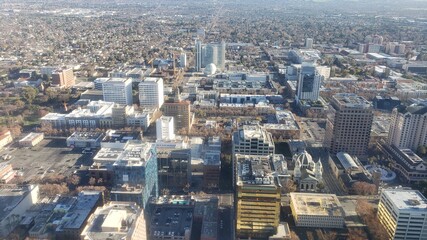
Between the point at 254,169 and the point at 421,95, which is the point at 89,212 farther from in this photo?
the point at 421,95

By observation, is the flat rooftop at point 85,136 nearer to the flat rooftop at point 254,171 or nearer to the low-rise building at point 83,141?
the low-rise building at point 83,141

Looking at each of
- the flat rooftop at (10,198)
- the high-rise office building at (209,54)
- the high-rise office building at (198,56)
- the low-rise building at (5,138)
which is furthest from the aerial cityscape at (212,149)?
the high-rise office building at (198,56)

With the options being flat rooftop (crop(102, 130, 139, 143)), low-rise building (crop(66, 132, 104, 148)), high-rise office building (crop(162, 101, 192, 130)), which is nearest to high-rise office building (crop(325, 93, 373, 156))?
high-rise office building (crop(162, 101, 192, 130))

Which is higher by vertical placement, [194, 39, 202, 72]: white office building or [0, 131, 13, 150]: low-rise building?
[194, 39, 202, 72]: white office building

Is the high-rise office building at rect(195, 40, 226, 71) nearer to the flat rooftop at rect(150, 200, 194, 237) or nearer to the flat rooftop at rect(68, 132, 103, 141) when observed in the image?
the flat rooftop at rect(68, 132, 103, 141)

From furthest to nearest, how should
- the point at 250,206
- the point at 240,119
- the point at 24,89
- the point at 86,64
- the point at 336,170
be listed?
the point at 86,64
the point at 24,89
the point at 240,119
the point at 336,170
the point at 250,206

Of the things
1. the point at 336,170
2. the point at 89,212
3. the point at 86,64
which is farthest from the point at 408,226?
the point at 86,64
